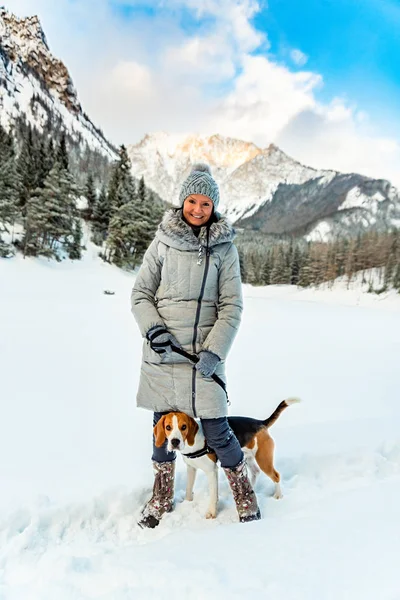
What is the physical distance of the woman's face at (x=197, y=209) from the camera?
2.56 meters

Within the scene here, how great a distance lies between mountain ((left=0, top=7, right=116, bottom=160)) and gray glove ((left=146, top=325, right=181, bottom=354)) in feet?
415

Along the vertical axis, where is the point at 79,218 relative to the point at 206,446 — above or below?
above

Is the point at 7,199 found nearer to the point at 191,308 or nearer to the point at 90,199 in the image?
the point at 90,199

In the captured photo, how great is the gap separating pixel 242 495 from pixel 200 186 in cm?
233

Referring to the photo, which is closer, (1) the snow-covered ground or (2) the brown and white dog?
(1) the snow-covered ground

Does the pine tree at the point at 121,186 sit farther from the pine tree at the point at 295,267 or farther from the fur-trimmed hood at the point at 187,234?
the pine tree at the point at 295,267

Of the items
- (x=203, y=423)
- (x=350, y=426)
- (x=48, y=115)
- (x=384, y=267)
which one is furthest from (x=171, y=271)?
(x=48, y=115)

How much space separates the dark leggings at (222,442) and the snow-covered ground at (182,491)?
17.4 inches

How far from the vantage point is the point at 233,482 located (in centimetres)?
267

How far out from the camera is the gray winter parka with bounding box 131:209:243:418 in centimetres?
249

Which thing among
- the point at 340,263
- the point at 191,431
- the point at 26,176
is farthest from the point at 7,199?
the point at 340,263

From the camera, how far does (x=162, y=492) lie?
2.75m

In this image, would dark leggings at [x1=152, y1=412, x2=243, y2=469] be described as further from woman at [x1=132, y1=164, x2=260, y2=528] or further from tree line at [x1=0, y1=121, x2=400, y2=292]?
tree line at [x1=0, y1=121, x2=400, y2=292]

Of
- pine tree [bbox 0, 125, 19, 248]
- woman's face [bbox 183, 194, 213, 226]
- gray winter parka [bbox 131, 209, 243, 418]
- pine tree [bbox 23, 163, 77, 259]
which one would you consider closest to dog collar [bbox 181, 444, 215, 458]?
gray winter parka [bbox 131, 209, 243, 418]
